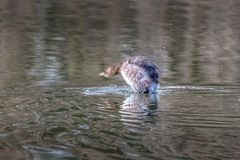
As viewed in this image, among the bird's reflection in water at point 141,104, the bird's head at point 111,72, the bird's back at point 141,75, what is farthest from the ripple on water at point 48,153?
the bird's head at point 111,72

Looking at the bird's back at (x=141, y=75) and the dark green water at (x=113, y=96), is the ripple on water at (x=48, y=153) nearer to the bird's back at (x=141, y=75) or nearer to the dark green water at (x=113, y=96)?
the dark green water at (x=113, y=96)

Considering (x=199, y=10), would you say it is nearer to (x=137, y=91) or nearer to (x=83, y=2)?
(x=83, y=2)

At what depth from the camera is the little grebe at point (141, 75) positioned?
13789mm

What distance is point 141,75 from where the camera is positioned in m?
13.9

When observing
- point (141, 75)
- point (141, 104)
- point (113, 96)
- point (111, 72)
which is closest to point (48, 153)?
point (141, 104)

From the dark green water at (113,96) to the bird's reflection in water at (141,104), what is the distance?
17 millimetres

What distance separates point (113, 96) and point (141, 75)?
2.34 feet

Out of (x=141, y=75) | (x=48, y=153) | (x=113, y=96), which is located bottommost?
(x=113, y=96)

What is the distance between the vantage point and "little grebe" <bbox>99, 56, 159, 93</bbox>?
45.2ft

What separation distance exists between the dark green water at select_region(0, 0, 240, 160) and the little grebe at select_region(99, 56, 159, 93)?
0.20m

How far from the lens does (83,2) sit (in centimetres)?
4469

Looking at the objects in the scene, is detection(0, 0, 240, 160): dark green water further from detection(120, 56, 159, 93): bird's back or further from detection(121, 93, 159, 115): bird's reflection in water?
detection(120, 56, 159, 93): bird's back

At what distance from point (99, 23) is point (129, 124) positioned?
21.1m

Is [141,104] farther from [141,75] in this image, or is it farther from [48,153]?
[48,153]
